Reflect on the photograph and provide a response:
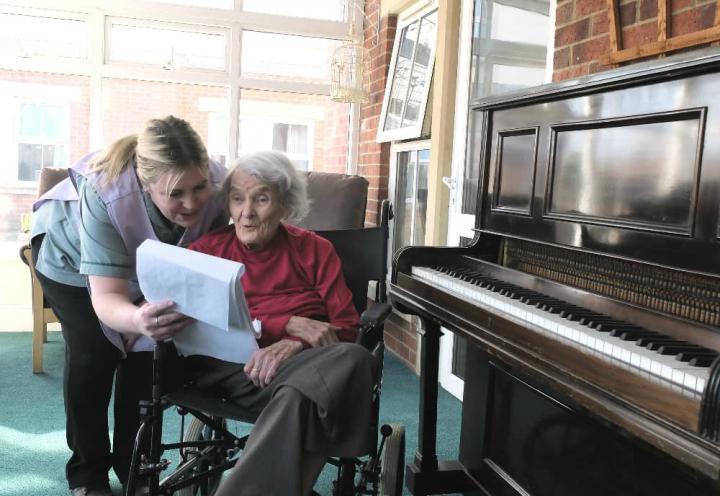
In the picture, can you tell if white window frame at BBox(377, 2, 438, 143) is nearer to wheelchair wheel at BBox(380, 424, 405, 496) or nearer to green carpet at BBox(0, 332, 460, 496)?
green carpet at BBox(0, 332, 460, 496)

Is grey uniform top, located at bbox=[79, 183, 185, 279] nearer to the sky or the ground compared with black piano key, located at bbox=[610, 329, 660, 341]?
nearer to the sky

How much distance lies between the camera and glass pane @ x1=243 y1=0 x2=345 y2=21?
16.0 ft

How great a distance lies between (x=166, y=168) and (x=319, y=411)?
0.79m

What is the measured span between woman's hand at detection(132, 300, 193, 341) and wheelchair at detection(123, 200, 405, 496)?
0.06m

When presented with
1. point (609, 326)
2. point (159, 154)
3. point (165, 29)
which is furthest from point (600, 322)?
point (165, 29)

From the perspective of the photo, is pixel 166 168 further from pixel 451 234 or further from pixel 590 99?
pixel 451 234

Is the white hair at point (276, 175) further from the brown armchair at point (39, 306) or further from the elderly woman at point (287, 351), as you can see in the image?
the brown armchair at point (39, 306)

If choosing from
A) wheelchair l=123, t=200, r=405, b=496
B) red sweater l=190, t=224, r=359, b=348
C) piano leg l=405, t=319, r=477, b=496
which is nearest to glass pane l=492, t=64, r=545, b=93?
wheelchair l=123, t=200, r=405, b=496

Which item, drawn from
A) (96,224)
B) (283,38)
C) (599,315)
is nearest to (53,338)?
(283,38)

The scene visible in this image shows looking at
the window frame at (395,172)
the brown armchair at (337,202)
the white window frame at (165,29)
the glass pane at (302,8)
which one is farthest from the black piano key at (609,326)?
the glass pane at (302,8)

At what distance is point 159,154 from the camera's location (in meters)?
1.83

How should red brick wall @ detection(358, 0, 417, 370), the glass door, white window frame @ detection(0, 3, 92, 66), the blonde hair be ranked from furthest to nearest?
1. white window frame @ detection(0, 3, 92, 66)
2. red brick wall @ detection(358, 0, 417, 370)
3. the glass door
4. the blonde hair

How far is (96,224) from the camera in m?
1.90

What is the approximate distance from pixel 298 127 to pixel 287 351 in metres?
3.54
